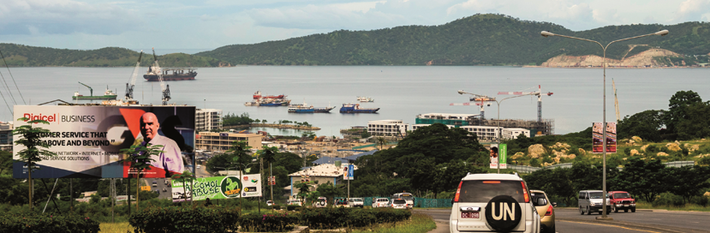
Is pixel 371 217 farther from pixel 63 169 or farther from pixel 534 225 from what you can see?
pixel 63 169

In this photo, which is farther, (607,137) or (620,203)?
(620,203)

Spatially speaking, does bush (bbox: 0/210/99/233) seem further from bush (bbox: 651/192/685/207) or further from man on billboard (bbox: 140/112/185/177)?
bush (bbox: 651/192/685/207)

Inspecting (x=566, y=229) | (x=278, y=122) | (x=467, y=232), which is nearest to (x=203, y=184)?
(x=566, y=229)

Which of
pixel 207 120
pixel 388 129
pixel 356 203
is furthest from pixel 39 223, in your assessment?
pixel 207 120

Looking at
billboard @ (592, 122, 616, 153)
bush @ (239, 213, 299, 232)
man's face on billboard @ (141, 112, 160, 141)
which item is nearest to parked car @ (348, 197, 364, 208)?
man's face on billboard @ (141, 112, 160, 141)

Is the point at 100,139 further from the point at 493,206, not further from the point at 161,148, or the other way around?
the point at 493,206

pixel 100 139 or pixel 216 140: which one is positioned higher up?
pixel 100 139
